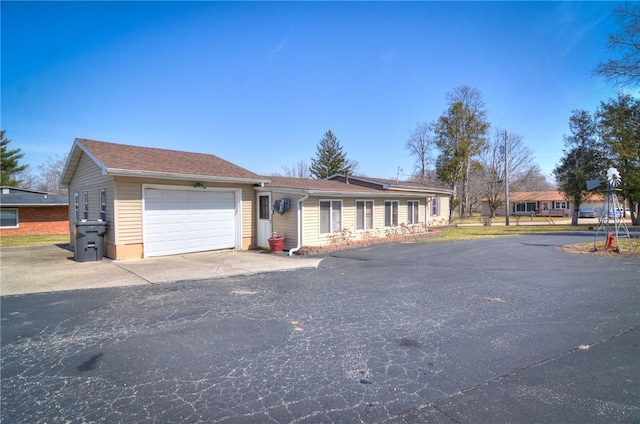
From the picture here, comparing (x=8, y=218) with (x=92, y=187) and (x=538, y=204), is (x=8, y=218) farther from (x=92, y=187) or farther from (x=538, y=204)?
(x=538, y=204)

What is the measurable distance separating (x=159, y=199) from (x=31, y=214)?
54.1 feet

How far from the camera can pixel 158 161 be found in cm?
1209

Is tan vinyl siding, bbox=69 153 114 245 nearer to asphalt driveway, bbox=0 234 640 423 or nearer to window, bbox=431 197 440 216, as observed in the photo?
asphalt driveway, bbox=0 234 640 423

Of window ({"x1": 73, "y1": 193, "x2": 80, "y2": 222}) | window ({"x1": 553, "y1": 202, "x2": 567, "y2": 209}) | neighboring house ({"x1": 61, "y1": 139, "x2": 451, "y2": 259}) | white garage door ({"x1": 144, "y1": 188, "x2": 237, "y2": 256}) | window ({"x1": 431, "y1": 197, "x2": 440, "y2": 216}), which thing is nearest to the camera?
neighboring house ({"x1": 61, "y1": 139, "x2": 451, "y2": 259})

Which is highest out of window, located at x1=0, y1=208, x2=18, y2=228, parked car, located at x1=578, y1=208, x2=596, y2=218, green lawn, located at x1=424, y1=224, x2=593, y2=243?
window, located at x1=0, y1=208, x2=18, y2=228

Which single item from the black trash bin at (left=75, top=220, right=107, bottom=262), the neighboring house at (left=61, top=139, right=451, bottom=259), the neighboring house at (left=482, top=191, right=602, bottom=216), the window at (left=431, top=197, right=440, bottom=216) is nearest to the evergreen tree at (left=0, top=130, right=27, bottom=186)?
the neighboring house at (left=61, top=139, right=451, bottom=259)

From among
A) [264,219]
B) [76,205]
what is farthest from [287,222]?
[76,205]

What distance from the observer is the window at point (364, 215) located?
1528 cm

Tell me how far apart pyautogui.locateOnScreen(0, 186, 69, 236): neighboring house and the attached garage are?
15.3 m

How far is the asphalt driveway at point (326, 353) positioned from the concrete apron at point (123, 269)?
0.86 metres

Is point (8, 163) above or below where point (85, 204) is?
above

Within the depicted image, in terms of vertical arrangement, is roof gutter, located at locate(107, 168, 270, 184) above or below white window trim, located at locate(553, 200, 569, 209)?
above

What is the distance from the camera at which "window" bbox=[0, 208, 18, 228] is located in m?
20.2

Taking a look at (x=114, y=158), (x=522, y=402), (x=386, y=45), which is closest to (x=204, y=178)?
(x=114, y=158)
